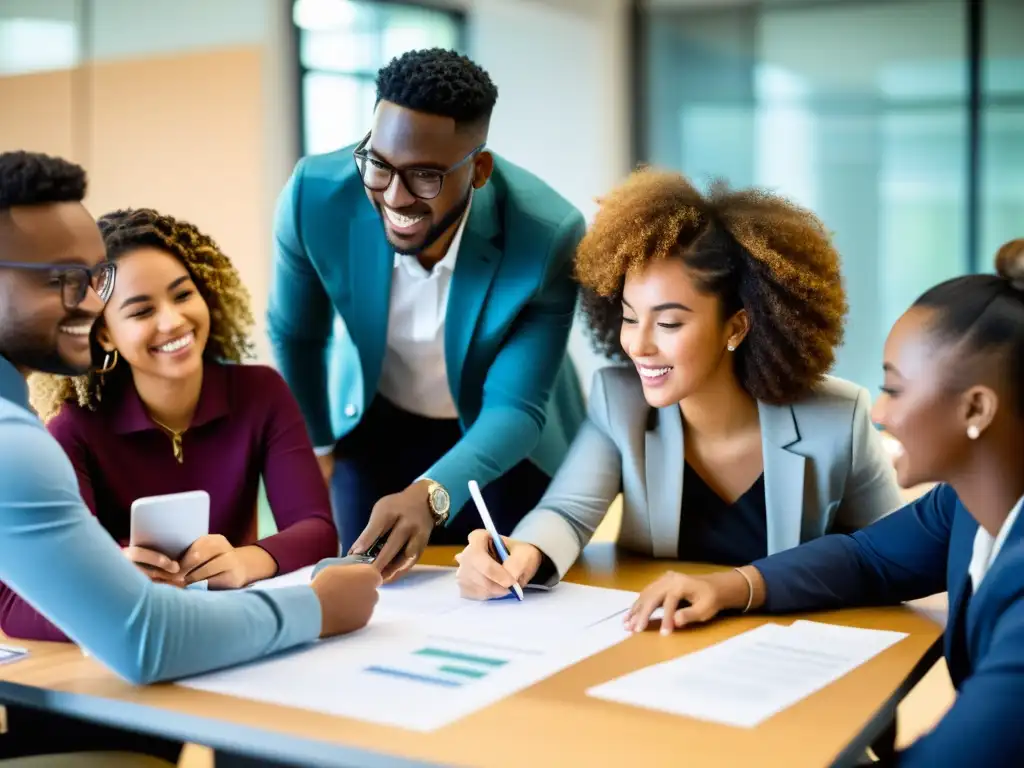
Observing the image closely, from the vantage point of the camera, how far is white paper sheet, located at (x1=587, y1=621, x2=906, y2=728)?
4.51 ft

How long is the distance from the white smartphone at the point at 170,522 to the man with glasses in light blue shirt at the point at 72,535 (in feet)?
0.71

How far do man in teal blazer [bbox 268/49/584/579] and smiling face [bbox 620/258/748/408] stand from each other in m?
0.34

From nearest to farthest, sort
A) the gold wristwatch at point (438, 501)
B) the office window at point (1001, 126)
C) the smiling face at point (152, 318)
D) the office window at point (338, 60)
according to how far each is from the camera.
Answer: the gold wristwatch at point (438, 501) → the smiling face at point (152, 318) → the office window at point (338, 60) → the office window at point (1001, 126)

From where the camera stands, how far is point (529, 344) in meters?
2.44

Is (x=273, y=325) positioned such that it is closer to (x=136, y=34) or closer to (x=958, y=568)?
(x=958, y=568)

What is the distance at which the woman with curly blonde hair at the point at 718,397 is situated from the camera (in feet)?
6.93

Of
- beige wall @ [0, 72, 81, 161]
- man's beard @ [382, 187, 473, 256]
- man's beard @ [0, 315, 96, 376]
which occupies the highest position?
beige wall @ [0, 72, 81, 161]

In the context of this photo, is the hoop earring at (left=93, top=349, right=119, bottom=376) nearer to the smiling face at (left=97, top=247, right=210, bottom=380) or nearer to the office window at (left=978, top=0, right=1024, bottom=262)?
the smiling face at (left=97, top=247, right=210, bottom=380)

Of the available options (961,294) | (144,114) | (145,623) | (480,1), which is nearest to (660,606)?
(961,294)

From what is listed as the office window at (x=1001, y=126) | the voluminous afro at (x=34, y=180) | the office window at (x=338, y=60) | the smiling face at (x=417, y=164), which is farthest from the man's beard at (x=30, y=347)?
the office window at (x=1001, y=126)

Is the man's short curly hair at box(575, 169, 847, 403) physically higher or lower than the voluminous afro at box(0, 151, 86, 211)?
lower

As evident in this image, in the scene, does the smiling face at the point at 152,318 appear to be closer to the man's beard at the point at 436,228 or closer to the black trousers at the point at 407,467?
the man's beard at the point at 436,228

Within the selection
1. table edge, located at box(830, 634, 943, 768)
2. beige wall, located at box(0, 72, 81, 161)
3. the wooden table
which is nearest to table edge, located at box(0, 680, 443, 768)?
the wooden table

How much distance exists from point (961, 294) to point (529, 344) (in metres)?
1.06
